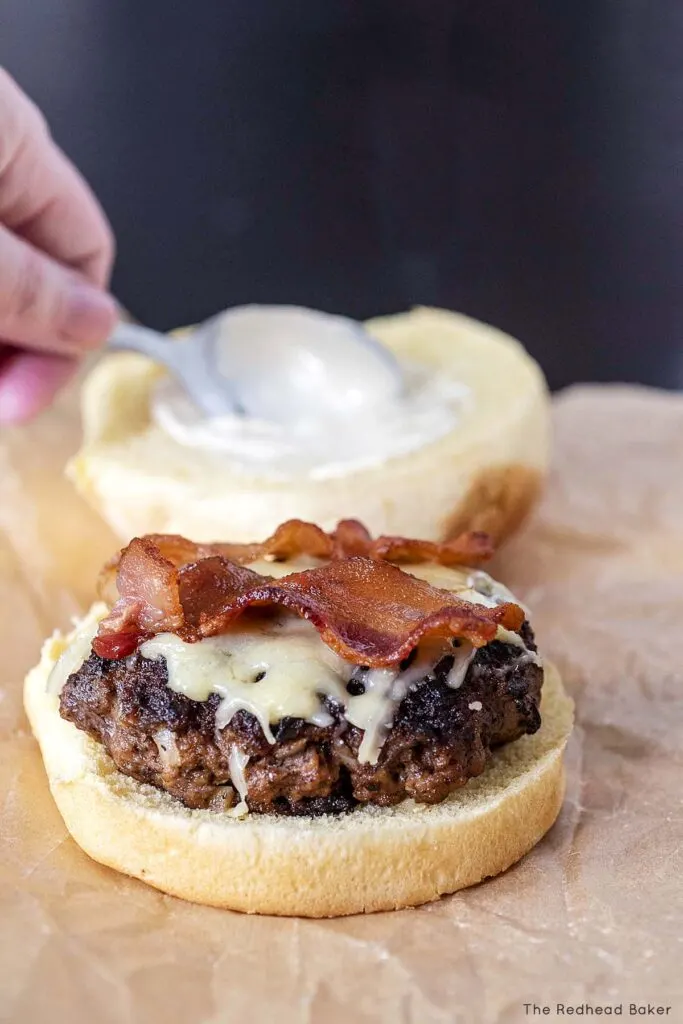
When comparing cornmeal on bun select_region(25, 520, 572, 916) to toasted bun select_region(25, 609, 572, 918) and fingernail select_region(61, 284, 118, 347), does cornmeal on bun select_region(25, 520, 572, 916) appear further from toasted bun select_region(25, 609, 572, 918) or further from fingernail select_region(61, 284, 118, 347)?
fingernail select_region(61, 284, 118, 347)

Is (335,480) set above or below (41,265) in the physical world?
below

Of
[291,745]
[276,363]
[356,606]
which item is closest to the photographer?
[291,745]

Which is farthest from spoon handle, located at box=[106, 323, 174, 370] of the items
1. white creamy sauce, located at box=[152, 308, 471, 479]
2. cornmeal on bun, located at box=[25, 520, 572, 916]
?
cornmeal on bun, located at box=[25, 520, 572, 916]

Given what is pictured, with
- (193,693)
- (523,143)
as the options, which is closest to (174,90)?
(523,143)

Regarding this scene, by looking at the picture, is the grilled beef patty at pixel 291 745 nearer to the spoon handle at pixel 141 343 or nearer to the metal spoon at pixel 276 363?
the metal spoon at pixel 276 363

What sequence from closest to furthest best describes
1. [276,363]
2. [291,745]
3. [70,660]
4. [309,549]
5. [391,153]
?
1. [291,745]
2. [70,660]
3. [309,549]
4. [276,363]
5. [391,153]

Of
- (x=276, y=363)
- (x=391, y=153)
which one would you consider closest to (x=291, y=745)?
(x=276, y=363)

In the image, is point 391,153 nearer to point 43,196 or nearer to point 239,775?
point 43,196
